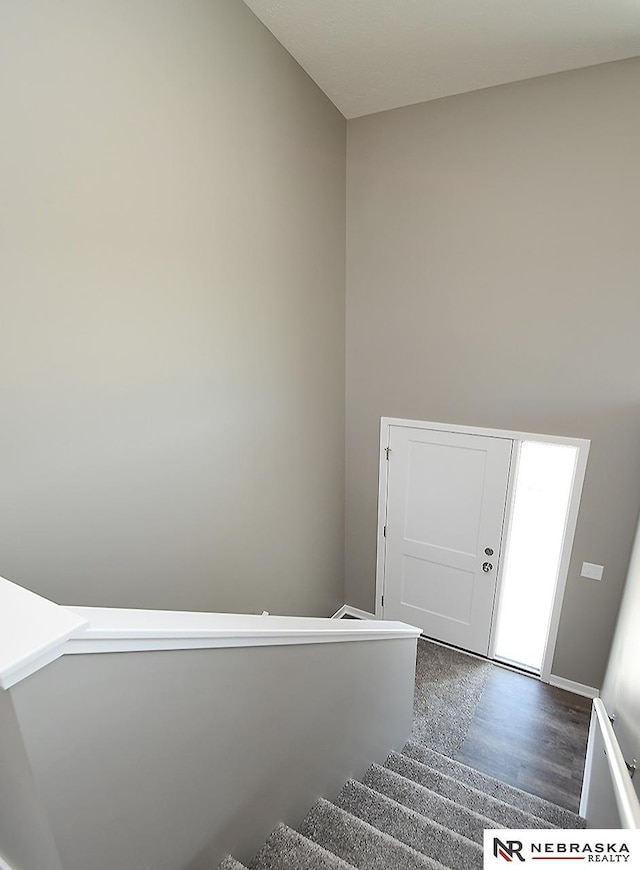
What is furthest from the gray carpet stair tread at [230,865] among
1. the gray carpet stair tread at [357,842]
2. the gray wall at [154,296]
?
the gray wall at [154,296]

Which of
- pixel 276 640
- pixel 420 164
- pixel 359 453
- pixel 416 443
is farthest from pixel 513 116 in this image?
pixel 276 640

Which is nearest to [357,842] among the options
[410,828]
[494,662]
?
[410,828]

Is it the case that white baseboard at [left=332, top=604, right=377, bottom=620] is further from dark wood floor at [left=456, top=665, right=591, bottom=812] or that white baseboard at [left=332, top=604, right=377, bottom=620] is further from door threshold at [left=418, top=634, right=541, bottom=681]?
dark wood floor at [left=456, top=665, right=591, bottom=812]

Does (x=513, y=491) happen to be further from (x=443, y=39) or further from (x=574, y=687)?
(x=443, y=39)

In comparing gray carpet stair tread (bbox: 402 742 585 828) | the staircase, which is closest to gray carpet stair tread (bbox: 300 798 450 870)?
the staircase

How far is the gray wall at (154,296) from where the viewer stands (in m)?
1.56

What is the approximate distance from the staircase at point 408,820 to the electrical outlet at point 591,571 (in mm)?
1477

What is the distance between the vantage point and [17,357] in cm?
154

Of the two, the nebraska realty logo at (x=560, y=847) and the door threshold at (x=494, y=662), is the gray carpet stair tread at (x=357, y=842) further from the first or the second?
the door threshold at (x=494, y=662)

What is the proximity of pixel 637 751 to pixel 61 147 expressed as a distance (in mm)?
3113

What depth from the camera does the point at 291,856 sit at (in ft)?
5.02

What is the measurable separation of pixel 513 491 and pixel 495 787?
1.94 m

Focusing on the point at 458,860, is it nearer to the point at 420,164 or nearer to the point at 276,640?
the point at 276,640

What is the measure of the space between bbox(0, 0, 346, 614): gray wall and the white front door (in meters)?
1.16
